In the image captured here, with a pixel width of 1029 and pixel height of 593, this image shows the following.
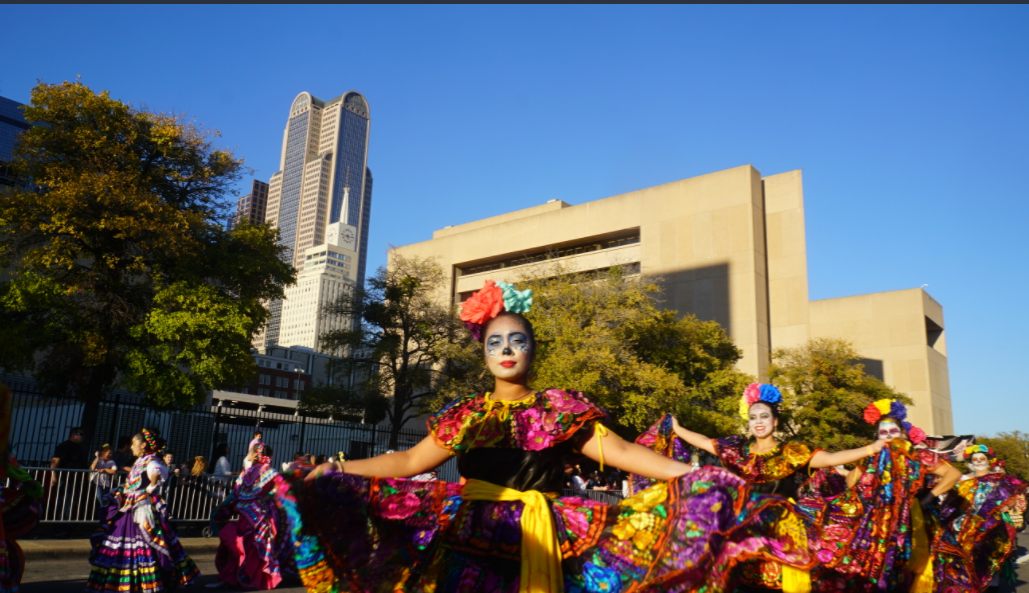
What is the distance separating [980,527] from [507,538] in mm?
7125

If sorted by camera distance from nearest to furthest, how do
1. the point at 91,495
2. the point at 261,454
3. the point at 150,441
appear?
the point at 150,441, the point at 261,454, the point at 91,495

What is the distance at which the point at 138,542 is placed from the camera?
7.21 metres

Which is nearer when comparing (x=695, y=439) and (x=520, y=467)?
(x=520, y=467)

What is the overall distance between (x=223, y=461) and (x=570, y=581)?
39.2 ft

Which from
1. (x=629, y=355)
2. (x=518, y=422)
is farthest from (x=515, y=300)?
(x=629, y=355)

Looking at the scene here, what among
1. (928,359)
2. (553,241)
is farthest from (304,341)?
(928,359)

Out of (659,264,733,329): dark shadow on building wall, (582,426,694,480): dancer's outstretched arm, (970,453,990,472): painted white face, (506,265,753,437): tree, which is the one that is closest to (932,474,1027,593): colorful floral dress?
(970,453,990,472): painted white face

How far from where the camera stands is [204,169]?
63.0 ft

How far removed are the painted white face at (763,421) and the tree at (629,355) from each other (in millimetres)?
15619

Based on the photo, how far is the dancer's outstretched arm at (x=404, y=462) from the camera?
10.6 feet

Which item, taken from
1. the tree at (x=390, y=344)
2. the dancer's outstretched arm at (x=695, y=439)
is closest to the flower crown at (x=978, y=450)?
the dancer's outstretched arm at (x=695, y=439)

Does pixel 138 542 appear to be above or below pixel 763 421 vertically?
below

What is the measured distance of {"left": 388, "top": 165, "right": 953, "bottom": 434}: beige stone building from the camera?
41.9 metres

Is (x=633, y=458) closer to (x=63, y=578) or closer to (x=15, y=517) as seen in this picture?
(x=15, y=517)
